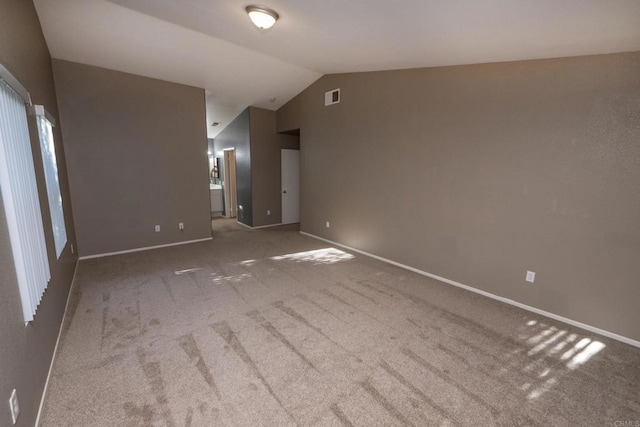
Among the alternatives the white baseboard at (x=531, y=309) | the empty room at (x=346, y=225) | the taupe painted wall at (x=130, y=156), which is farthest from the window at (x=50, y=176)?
the white baseboard at (x=531, y=309)

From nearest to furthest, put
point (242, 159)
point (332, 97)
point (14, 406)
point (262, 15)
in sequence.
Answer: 1. point (14, 406)
2. point (262, 15)
3. point (332, 97)
4. point (242, 159)

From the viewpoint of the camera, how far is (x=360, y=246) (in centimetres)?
452

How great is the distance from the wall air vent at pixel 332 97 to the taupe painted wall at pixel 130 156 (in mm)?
2188

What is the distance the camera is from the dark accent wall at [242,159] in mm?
6080

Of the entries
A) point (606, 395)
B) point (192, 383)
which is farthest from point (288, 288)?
point (606, 395)

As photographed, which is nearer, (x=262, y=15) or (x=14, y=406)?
(x=14, y=406)

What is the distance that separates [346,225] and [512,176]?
2526 mm

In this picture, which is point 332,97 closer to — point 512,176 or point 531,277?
point 512,176

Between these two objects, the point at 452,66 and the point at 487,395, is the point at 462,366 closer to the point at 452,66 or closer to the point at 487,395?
the point at 487,395

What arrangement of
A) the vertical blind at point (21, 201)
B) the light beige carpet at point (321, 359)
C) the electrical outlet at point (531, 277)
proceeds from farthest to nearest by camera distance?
1. the electrical outlet at point (531, 277)
2. the light beige carpet at point (321, 359)
3. the vertical blind at point (21, 201)

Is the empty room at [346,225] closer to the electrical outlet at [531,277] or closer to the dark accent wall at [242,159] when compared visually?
the electrical outlet at [531,277]

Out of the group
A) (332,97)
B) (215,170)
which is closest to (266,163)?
(332,97)

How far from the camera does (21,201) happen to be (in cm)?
155

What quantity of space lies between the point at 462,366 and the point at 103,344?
8.84 feet
